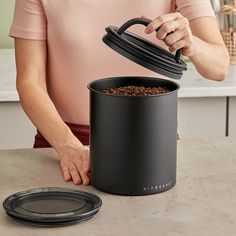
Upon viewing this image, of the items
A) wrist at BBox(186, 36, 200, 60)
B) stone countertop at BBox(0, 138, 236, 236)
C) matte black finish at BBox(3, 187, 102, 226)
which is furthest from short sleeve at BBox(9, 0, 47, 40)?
matte black finish at BBox(3, 187, 102, 226)

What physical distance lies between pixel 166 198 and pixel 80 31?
1.96 feet

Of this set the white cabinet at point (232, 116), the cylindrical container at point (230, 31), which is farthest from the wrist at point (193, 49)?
the cylindrical container at point (230, 31)

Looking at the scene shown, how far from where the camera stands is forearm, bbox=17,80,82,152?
4.88ft

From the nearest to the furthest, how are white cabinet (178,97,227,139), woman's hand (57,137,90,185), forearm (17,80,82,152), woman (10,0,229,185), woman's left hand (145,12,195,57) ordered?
woman's left hand (145,12,195,57) < woman's hand (57,137,90,185) < forearm (17,80,82,152) < woman (10,0,229,185) < white cabinet (178,97,227,139)

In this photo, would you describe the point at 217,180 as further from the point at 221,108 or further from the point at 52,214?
the point at 221,108

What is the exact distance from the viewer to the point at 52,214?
3.72 feet

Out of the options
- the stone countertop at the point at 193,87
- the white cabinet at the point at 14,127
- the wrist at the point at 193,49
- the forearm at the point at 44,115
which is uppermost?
the wrist at the point at 193,49

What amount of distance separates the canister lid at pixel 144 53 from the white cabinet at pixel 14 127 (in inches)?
48.0

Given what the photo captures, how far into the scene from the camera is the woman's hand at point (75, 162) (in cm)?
134

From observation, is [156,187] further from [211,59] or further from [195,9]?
[195,9]

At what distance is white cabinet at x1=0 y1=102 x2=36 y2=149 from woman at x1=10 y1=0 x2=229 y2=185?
0.64 m

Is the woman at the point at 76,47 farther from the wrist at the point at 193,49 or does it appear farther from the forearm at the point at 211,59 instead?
the wrist at the point at 193,49

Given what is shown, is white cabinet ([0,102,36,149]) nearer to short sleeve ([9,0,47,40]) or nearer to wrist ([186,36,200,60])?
short sleeve ([9,0,47,40])

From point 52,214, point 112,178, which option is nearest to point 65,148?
point 112,178
